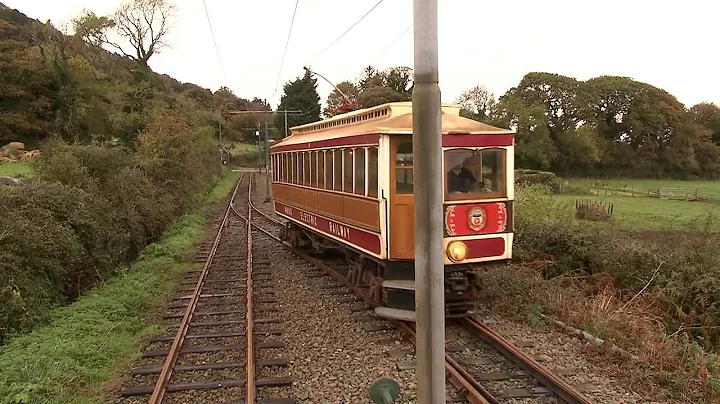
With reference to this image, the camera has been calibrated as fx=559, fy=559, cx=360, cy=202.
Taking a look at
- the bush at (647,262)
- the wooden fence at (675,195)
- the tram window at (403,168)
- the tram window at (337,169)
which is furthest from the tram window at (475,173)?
the wooden fence at (675,195)

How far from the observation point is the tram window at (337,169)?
9.54 meters

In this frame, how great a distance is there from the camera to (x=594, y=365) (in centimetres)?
658

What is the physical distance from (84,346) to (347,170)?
455cm

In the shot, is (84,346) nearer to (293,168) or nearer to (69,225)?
(69,225)

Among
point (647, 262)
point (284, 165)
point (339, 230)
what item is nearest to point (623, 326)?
point (647, 262)

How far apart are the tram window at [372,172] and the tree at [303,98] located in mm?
58628

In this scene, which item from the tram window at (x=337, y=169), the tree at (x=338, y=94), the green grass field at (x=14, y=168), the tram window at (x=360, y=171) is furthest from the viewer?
the tree at (x=338, y=94)

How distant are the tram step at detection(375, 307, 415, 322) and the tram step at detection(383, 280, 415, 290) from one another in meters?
0.33

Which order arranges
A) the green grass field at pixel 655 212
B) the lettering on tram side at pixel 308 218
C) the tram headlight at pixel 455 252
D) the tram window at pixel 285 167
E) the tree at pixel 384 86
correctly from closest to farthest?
the tram headlight at pixel 455 252
the lettering on tram side at pixel 308 218
the tram window at pixel 285 167
the green grass field at pixel 655 212
the tree at pixel 384 86

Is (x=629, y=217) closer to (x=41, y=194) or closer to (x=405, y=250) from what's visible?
(x=405, y=250)

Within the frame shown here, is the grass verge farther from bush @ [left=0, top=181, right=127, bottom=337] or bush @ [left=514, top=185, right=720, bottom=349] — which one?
bush @ [left=514, top=185, right=720, bottom=349]

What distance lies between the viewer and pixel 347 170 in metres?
9.16

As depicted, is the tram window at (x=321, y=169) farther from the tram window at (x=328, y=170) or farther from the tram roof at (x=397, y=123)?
the tram roof at (x=397, y=123)

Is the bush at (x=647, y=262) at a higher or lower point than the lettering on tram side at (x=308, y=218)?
lower
